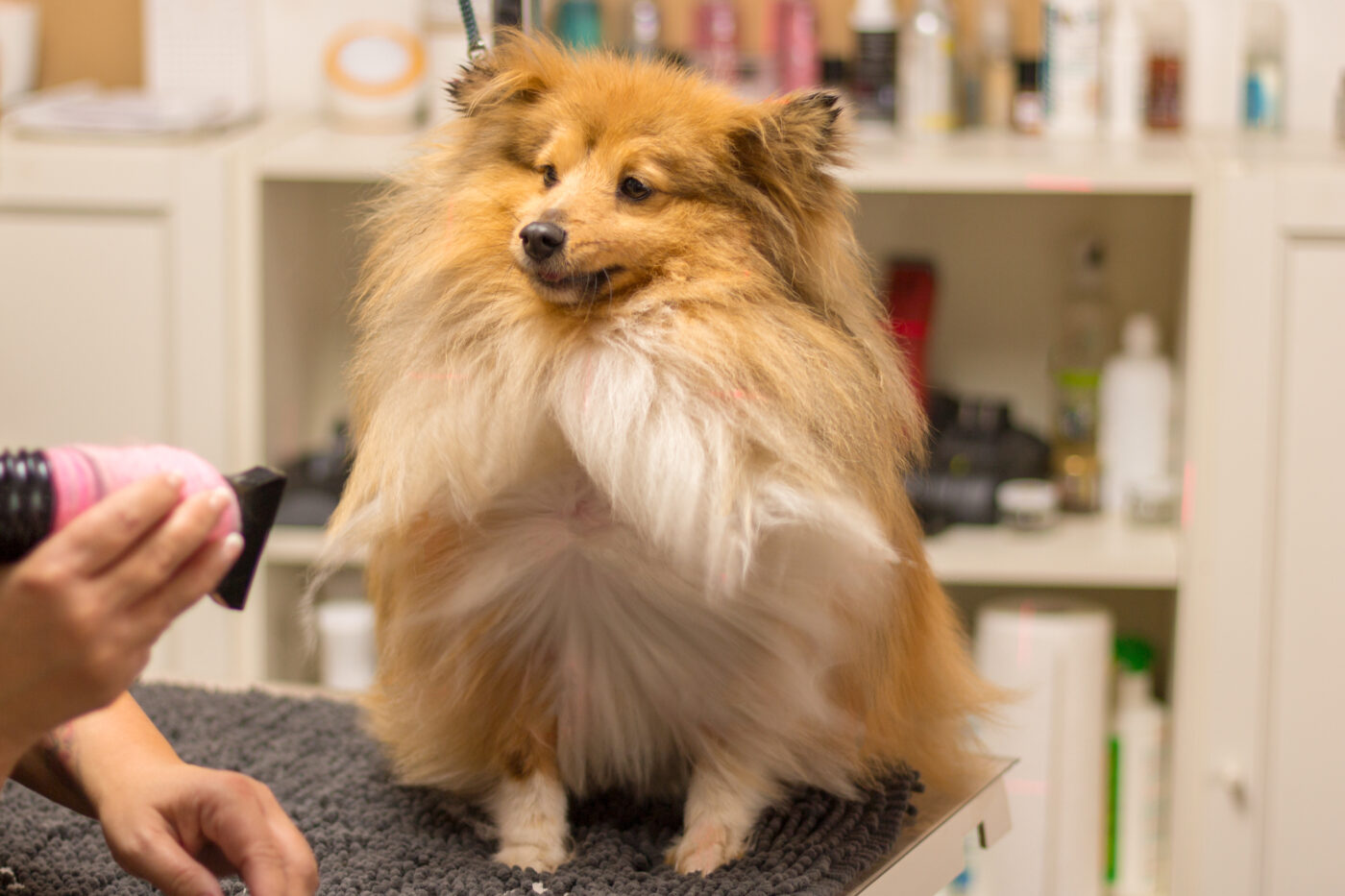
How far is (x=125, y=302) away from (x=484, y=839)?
52.7 inches

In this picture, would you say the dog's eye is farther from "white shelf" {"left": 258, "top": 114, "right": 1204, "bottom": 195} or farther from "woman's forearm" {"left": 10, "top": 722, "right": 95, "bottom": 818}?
"white shelf" {"left": 258, "top": 114, "right": 1204, "bottom": 195}

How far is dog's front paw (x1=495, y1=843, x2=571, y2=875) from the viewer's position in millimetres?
997

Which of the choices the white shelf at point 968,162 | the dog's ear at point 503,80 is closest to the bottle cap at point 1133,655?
the white shelf at point 968,162

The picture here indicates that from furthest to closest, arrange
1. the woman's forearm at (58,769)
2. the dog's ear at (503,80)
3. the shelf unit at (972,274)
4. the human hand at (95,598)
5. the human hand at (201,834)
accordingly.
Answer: the shelf unit at (972,274) → the dog's ear at (503,80) → the woman's forearm at (58,769) → the human hand at (201,834) → the human hand at (95,598)

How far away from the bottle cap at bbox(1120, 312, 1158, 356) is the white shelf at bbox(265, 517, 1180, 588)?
28 cm

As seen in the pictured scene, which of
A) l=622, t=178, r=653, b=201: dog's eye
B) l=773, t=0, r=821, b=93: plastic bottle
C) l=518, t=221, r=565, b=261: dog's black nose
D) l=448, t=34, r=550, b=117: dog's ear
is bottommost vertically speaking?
l=518, t=221, r=565, b=261: dog's black nose

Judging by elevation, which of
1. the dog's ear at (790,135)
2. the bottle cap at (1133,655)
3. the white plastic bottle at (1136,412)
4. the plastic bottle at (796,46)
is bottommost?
the bottle cap at (1133,655)

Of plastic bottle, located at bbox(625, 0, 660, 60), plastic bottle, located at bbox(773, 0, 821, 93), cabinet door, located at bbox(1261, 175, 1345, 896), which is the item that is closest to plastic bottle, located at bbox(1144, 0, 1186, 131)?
cabinet door, located at bbox(1261, 175, 1345, 896)

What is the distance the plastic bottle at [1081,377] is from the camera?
7.41 ft

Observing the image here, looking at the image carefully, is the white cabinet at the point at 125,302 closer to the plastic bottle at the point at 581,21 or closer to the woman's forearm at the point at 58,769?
the plastic bottle at the point at 581,21

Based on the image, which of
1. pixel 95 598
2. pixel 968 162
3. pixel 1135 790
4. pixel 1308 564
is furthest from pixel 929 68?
pixel 95 598

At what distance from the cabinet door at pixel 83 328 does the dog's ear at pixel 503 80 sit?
1152 millimetres

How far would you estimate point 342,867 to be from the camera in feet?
3.29

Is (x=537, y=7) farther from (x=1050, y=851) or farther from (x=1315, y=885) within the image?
(x=1315, y=885)
